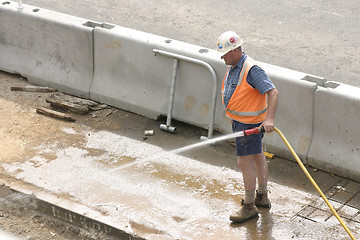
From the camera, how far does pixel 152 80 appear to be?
9430mm

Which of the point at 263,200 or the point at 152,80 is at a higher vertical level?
the point at 152,80

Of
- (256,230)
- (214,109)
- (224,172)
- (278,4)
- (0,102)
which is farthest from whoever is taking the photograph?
(278,4)

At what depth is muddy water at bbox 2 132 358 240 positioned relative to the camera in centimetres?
717

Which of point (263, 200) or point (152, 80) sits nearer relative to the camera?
point (263, 200)

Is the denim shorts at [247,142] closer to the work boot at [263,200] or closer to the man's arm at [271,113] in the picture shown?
the man's arm at [271,113]

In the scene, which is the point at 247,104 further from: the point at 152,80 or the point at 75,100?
the point at 75,100

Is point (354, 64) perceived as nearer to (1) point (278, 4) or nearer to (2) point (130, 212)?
(1) point (278, 4)

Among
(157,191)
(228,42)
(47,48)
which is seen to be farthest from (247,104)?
(47,48)

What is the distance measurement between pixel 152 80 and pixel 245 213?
2.85 meters

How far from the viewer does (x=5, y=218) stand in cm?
757

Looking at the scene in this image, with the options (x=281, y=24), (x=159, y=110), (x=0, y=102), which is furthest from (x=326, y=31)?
(x=0, y=102)

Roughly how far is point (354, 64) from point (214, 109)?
4046 mm

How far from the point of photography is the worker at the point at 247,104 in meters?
6.84

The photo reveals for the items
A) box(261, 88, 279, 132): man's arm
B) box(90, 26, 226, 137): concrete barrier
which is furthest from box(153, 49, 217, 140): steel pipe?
box(261, 88, 279, 132): man's arm
